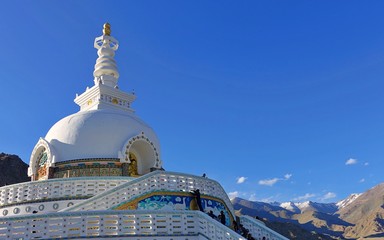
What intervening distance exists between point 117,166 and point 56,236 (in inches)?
378

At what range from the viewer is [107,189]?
58.9 ft

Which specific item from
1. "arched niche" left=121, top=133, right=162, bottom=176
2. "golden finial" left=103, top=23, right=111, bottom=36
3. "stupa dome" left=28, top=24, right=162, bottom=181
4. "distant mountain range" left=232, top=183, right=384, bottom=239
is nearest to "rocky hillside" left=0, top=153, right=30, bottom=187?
"golden finial" left=103, top=23, right=111, bottom=36

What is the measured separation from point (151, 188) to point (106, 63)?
622 inches

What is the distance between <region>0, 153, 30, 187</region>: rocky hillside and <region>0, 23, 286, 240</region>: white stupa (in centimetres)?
4062

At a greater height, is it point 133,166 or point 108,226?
point 133,166

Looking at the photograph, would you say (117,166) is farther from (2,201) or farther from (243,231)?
(243,231)

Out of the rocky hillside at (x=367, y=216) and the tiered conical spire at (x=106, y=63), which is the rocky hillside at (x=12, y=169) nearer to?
the tiered conical spire at (x=106, y=63)

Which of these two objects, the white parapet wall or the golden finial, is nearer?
the white parapet wall

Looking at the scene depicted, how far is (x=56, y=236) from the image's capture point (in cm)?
1251

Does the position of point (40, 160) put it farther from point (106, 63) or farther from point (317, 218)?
point (317, 218)

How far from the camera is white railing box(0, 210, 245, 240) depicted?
1248cm

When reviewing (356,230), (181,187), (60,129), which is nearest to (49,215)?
(181,187)

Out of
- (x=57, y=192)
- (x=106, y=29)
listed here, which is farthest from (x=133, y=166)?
(x=106, y=29)

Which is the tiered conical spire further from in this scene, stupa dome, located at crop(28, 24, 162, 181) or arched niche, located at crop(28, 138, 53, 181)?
arched niche, located at crop(28, 138, 53, 181)
